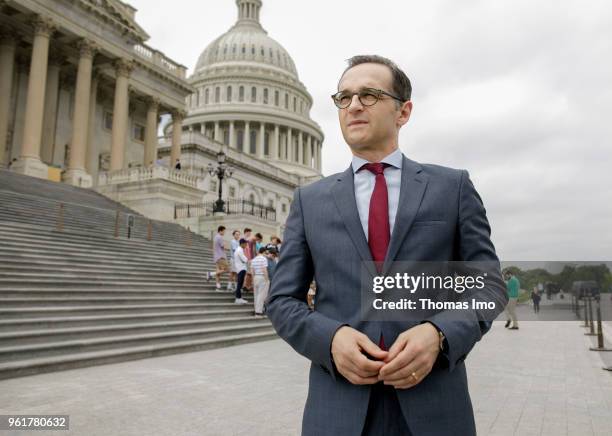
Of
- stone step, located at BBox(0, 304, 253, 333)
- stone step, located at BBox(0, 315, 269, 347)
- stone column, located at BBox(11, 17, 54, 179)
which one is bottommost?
stone step, located at BBox(0, 315, 269, 347)

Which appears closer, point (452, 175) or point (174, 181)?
point (452, 175)

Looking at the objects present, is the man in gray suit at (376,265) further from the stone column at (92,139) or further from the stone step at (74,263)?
the stone column at (92,139)

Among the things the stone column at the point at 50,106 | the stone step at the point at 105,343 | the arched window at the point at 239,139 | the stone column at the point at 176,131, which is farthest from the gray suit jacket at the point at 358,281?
the arched window at the point at 239,139

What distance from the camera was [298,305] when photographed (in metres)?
1.92

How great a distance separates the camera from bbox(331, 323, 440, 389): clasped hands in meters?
1.63

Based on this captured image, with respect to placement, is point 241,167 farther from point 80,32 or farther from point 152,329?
point 152,329

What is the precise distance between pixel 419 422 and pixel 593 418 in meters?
5.17

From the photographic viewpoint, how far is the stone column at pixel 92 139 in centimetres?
3581

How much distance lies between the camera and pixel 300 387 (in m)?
7.24

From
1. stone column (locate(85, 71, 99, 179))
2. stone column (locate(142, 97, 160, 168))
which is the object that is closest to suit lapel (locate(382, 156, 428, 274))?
stone column (locate(85, 71, 99, 179))

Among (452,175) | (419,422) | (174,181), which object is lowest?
(419,422)

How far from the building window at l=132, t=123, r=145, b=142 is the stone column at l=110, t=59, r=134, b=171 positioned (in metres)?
7.00

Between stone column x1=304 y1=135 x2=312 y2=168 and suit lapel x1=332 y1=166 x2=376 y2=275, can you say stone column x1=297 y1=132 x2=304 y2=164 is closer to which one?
stone column x1=304 y1=135 x2=312 y2=168

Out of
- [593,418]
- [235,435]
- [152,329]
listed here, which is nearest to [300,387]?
[235,435]
